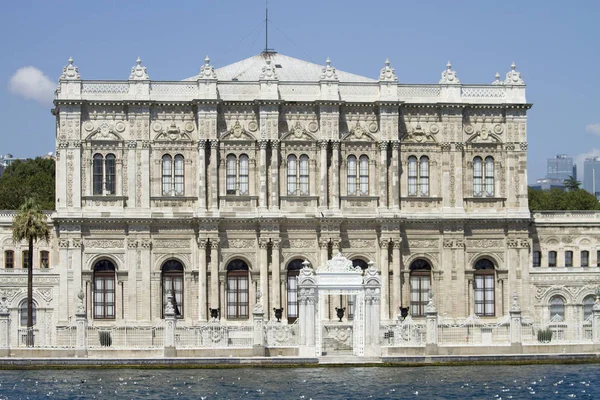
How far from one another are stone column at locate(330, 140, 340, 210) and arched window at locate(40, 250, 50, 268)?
13511 millimetres

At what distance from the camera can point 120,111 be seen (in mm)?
68438

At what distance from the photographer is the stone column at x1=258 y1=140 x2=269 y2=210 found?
6844cm

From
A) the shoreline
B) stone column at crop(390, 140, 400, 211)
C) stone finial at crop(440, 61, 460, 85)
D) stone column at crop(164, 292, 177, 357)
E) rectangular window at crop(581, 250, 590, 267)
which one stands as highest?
stone finial at crop(440, 61, 460, 85)

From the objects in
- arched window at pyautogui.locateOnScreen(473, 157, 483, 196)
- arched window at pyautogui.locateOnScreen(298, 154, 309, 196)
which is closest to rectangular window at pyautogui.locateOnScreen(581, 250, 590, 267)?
arched window at pyautogui.locateOnScreen(473, 157, 483, 196)

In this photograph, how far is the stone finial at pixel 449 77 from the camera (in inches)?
2761

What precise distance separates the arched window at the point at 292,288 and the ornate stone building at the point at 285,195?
0.33ft

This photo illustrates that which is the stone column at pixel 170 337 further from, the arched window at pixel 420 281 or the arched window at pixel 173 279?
the arched window at pixel 420 281

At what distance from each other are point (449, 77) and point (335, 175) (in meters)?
6.99

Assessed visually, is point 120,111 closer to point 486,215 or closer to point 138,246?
point 138,246

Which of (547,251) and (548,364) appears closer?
(548,364)

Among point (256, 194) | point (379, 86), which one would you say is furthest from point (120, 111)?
point (379, 86)

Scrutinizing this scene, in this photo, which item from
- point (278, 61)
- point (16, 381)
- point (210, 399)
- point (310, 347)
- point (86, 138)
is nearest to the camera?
point (210, 399)

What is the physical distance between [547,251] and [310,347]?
60.1 feet

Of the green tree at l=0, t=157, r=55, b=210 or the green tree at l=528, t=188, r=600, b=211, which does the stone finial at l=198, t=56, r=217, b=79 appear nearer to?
the green tree at l=0, t=157, r=55, b=210
